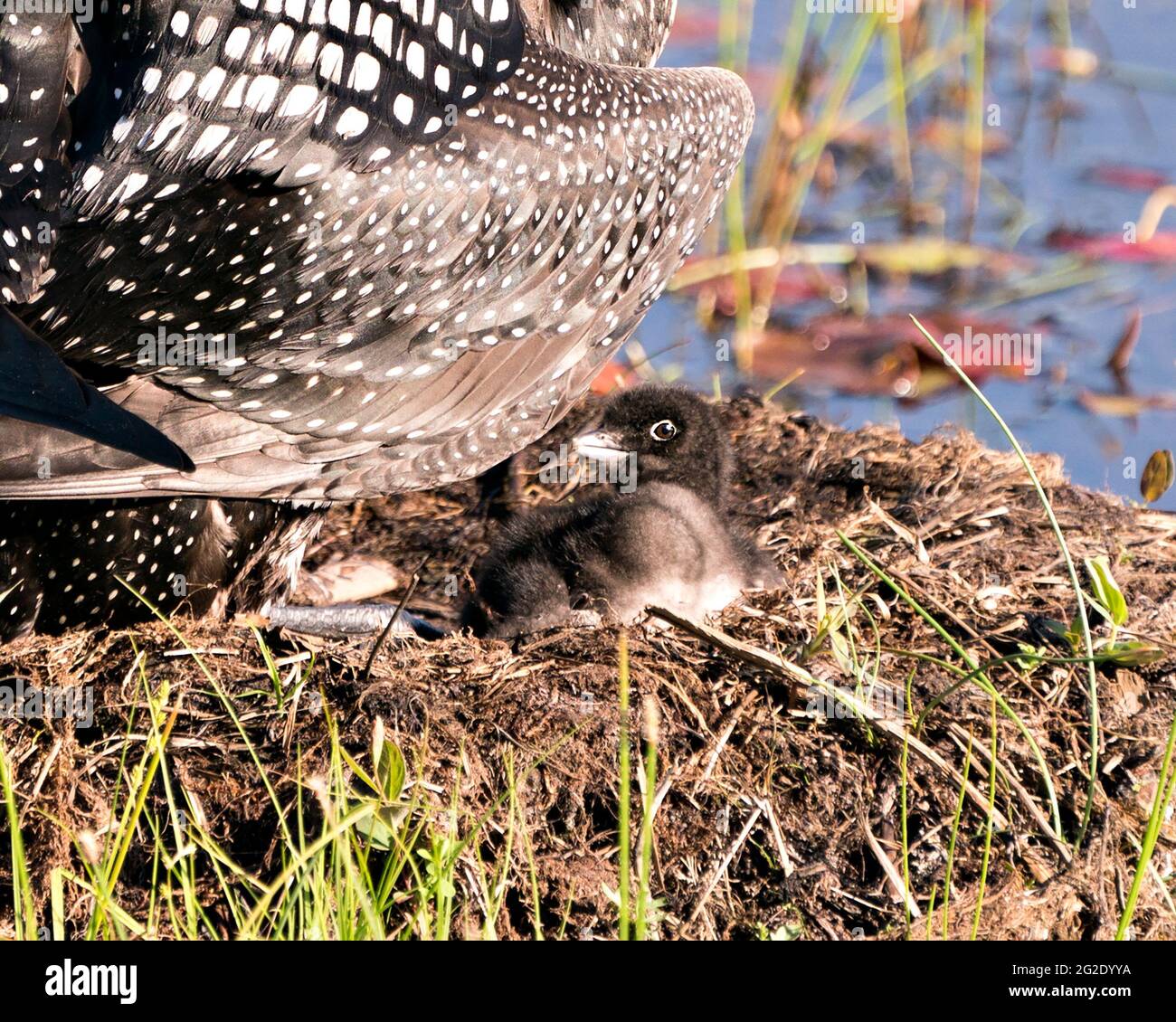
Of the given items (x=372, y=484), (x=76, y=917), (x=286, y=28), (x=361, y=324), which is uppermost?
(x=286, y=28)

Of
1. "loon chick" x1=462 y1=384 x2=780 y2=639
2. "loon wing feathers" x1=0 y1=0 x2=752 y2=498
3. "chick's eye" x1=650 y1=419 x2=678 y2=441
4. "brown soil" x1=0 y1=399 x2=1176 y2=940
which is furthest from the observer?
"chick's eye" x1=650 y1=419 x2=678 y2=441

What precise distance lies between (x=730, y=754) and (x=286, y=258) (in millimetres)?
1458

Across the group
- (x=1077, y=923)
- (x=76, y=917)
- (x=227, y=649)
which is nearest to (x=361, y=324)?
(x=227, y=649)

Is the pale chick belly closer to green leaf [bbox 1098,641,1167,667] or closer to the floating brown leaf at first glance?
green leaf [bbox 1098,641,1167,667]

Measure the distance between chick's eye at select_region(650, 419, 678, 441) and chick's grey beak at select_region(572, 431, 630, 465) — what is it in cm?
11

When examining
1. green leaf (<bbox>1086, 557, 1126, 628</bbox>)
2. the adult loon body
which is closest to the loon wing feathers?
the adult loon body

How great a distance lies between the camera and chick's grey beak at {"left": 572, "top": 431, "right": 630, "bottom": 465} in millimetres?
4402

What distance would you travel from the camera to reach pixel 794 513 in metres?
4.69

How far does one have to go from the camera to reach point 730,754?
10.2 feet

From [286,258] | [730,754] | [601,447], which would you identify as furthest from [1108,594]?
[286,258]

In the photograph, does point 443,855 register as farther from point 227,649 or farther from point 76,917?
point 227,649

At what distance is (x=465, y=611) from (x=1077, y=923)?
2.01 meters

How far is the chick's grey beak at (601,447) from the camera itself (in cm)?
440

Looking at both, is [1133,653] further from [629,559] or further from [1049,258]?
[1049,258]
